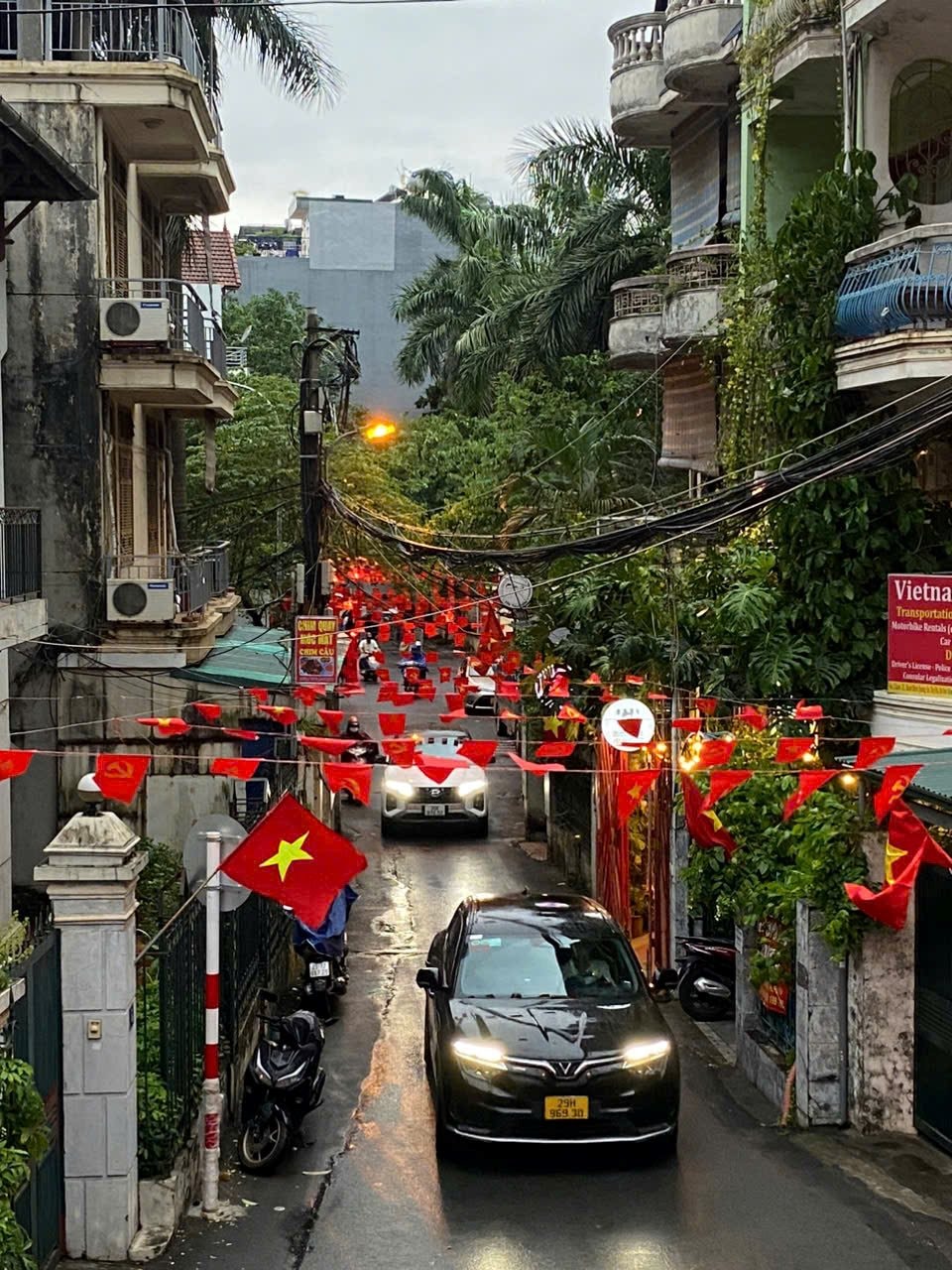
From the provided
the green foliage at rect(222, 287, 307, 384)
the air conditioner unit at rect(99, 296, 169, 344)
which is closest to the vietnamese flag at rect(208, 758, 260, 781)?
the air conditioner unit at rect(99, 296, 169, 344)

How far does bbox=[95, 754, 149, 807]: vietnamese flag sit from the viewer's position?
34.7 ft

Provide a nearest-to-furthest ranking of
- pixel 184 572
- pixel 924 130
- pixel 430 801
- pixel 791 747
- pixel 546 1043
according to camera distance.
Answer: pixel 546 1043
pixel 791 747
pixel 924 130
pixel 184 572
pixel 430 801

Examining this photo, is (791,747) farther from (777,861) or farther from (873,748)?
(777,861)

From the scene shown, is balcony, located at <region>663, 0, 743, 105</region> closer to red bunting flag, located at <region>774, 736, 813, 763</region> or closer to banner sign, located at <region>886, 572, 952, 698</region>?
banner sign, located at <region>886, 572, 952, 698</region>

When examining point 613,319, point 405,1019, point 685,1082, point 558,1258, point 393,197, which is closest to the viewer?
point 558,1258

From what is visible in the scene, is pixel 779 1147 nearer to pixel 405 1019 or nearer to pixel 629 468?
pixel 405 1019

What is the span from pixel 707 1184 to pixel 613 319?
51.4 ft

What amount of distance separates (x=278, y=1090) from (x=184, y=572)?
956cm

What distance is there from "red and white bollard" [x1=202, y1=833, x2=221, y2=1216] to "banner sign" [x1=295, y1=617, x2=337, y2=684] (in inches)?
336

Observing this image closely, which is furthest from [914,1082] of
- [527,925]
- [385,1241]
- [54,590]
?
[54,590]

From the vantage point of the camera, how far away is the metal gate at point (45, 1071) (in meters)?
7.71

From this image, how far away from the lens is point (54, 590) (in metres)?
18.0

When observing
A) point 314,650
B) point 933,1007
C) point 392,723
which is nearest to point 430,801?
point 314,650

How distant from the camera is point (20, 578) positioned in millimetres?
13812
